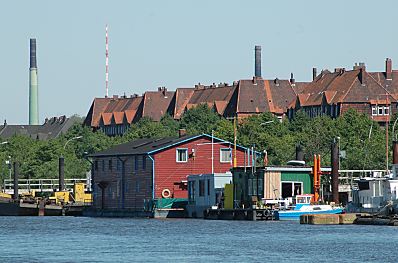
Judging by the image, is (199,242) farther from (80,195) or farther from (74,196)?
(80,195)

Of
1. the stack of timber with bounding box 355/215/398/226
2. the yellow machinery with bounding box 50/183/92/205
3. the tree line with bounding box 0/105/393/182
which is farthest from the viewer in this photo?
the tree line with bounding box 0/105/393/182

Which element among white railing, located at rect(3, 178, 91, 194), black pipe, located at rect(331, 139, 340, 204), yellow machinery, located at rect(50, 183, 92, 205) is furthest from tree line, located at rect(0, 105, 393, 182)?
black pipe, located at rect(331, 139, 340, 204)

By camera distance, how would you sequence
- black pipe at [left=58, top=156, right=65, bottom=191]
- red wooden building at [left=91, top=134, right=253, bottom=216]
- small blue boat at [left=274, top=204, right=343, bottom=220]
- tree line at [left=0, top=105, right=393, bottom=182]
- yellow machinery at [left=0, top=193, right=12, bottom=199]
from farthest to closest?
yellow machinery at [left=0, top=193, right=12, bottom=199], tree line at [left=0, top=105, right=393, bottom=182], black pipe at [left=58, top=156, right=65, bottom=191], red wooden building at [left=91, top=134, right=253, bottom=216], small blue boat at [left=274, top=204, right=343, bottom=220]

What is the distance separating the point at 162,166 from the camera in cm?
12419

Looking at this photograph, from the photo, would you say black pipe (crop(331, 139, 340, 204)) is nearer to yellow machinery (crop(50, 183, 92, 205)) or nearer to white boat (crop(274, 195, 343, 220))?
white boat (crop(274, 195, 343, 220))

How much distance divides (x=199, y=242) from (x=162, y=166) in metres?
40.9

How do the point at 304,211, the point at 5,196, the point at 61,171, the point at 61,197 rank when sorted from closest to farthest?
the point at 304,211
the point at 61,197
the point at 61,171
the point at 5,196

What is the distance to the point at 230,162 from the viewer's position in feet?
418

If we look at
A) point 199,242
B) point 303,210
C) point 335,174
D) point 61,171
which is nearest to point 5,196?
point 61,171

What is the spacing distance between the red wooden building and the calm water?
1612 centimetres

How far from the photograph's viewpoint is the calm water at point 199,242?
73.1 meters

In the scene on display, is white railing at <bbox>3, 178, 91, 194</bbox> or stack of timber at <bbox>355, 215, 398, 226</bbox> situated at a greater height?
white railing at <bbox>3, 178, 91, 194</bbox>

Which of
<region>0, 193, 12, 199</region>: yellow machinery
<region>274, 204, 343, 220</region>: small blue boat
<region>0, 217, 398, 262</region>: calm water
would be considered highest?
<region>0, 193, 12, 199</region>: yellow machinery

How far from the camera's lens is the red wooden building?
408ft
